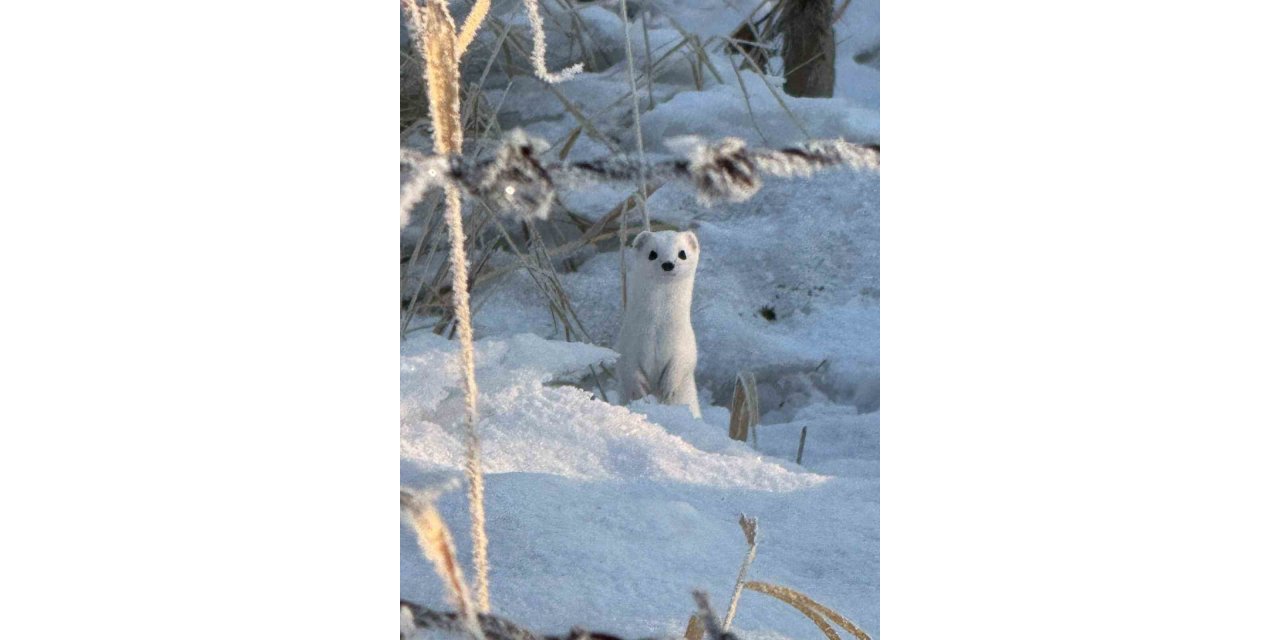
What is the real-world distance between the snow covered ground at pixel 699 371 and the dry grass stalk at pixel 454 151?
0.21 feet

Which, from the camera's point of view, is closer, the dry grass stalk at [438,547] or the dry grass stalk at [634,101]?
the dry grass stalk at [438,547]

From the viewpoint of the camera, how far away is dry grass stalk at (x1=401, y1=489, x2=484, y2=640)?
1.65 meters

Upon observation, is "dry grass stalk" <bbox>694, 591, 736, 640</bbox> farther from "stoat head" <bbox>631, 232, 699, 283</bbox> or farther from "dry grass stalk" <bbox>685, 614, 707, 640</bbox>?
"stoat head" <bbox>631, 232, 699, 283</bbox>

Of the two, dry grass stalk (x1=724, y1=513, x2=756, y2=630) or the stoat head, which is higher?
the stoat head

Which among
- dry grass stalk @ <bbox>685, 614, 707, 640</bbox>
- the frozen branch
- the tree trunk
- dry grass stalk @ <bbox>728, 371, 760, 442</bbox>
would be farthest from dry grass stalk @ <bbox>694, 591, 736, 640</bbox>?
the tree trunk

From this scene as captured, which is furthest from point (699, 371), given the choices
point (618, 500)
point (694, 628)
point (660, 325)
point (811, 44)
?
point (811, 44)

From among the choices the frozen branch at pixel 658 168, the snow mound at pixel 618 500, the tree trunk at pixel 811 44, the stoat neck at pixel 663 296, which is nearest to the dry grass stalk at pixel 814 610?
the snow mound at pixel 618 500

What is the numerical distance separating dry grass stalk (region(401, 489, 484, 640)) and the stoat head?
1.20 ft

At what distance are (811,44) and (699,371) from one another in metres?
0.40

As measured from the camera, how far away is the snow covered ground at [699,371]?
1942 millimetres

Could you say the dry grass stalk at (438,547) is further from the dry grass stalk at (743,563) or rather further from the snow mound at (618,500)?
the dry grass stalk at (743,563)
